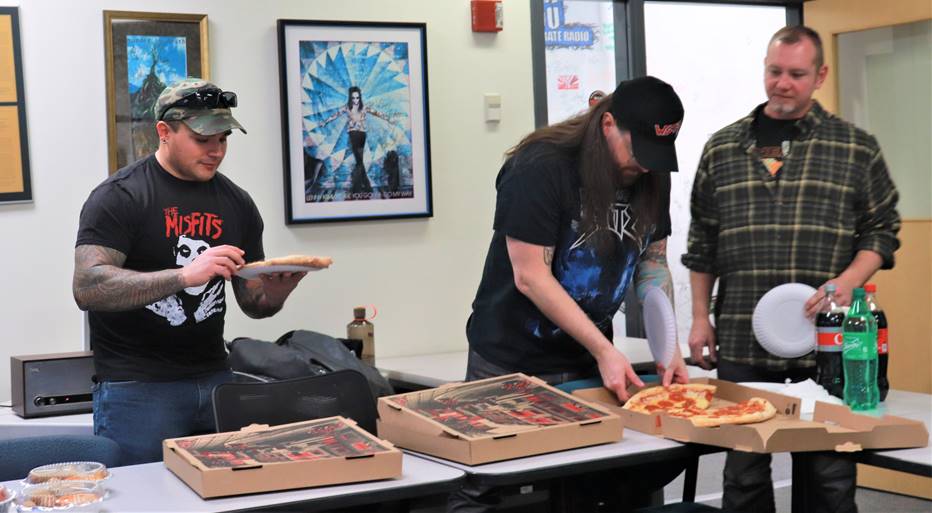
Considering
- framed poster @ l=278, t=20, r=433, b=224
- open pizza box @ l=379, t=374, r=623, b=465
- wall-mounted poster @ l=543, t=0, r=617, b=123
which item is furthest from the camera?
wall-mounted poster @ l=543, t=0, r=617, b=123

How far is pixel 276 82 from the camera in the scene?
163 inches

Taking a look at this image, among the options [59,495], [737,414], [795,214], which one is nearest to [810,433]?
[737,414]

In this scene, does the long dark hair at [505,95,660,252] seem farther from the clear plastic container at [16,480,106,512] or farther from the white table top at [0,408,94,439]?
the white table top at [0,408,94,439]

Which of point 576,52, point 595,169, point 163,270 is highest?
point 576,52

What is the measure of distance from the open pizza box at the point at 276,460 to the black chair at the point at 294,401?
0.23 m

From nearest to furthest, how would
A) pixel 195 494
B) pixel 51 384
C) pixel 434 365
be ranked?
pixel 195 494 → pixel 51 384 → pixel 434 365

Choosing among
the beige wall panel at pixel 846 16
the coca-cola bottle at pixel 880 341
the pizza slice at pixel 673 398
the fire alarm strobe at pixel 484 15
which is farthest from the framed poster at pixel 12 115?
the beige wall panel at pixel 846 16

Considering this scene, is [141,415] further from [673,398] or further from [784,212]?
[784,212]

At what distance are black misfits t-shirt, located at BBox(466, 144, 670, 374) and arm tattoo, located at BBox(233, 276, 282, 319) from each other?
61 cm

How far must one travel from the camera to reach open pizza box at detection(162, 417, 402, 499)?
205 centimetres

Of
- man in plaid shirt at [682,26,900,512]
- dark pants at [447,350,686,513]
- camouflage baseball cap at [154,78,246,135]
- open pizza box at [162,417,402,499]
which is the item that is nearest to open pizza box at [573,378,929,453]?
dark pants at [447,350,686,513]

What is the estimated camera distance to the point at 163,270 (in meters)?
2.77

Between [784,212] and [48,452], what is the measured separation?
6.89 feet

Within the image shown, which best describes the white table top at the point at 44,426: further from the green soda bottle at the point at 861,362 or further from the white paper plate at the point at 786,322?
the green soda bottle at the point at 861,362
